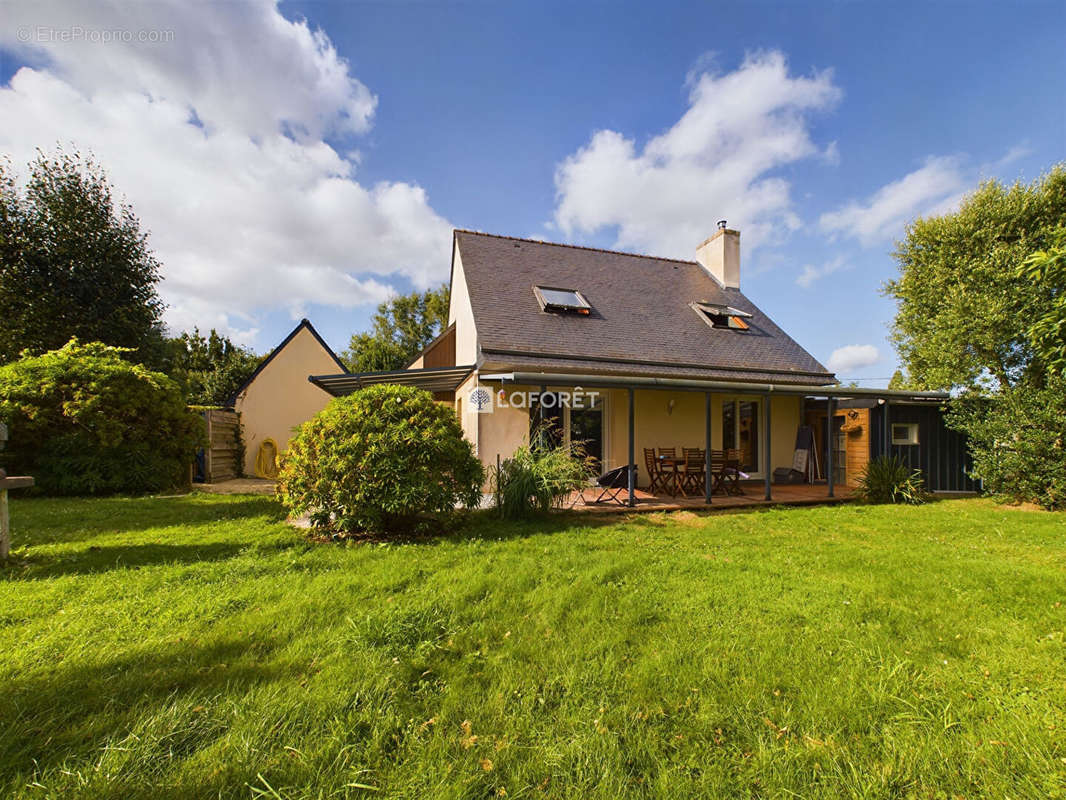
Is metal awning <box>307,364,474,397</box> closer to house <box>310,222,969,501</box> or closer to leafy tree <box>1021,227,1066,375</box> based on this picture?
house <box>310,222,969,501</box>

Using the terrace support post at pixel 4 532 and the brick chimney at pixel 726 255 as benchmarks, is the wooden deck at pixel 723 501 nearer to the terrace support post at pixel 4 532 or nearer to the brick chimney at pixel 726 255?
the terrace support post at pixel 4 532

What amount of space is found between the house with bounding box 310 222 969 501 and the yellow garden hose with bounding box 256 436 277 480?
16.3 feet

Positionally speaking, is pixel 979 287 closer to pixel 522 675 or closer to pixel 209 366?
pixel 522 675

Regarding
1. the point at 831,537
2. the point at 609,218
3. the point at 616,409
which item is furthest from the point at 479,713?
the point at 609,218

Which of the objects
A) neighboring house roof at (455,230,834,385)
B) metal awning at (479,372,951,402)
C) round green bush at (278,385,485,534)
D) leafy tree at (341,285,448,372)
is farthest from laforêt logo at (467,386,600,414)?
leafy tree at (341,285,448,372)

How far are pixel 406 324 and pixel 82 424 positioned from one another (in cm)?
2584

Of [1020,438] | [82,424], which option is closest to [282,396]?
[82,424]

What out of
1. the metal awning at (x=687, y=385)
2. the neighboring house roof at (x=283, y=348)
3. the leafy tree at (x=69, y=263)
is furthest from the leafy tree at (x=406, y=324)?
the metal awning at (x=687, y=385)

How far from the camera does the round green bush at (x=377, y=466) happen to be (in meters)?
5.56

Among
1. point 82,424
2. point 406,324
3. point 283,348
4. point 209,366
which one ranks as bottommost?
point 82,424

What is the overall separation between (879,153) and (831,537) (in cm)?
1036

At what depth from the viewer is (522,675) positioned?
8.50ft

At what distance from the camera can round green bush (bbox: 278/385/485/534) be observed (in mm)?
5559

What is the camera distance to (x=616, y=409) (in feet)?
36.3
